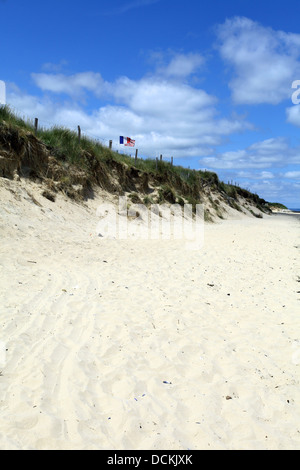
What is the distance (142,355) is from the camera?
A: 12.7 ft

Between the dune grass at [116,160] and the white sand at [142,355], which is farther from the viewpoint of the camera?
the dune grass at [116,160]

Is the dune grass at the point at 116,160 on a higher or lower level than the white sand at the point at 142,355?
higher

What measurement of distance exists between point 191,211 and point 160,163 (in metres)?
4.20

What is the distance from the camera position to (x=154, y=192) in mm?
19031

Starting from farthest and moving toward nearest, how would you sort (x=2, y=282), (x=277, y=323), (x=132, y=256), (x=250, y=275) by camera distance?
1. (x=132, y=256)
2. (x=250, y=275)
3. (x=2, y=282)
4. (x=277, y=323)

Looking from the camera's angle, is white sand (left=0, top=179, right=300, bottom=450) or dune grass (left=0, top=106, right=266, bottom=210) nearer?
white sand (left=0, top=179, right=300, bottom=450)

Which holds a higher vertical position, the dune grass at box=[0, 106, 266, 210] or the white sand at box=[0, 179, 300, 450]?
the dune grass at box=[0, 106, 266, 210]

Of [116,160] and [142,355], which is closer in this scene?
[142,355]

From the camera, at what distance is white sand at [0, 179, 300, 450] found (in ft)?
8.90

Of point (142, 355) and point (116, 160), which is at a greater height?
point (116, 160)

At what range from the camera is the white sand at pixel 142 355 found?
271 cm
